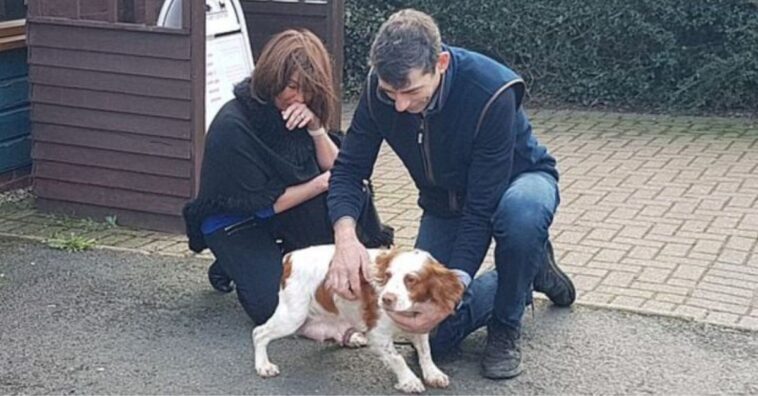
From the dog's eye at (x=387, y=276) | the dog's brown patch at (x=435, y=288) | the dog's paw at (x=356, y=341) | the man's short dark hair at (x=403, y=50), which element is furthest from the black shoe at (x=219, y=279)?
the man's short dark hair at (x=403, y=50)

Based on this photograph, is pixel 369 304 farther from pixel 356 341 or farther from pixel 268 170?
pixel 268 170

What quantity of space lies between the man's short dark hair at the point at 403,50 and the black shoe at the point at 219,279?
70.7 inches

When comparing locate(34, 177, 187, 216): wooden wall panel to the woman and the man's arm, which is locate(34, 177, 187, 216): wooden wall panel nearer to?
the woman

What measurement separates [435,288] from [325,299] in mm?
532

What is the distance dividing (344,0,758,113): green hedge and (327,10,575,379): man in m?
6.21

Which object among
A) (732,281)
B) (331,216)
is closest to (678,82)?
(732,281)

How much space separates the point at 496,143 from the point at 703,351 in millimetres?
1311

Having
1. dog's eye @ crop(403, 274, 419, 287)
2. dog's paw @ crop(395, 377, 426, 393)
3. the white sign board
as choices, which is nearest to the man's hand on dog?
dog's eye @ crop(403, 274, 419, 287)

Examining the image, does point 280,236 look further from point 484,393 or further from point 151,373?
point 484,393

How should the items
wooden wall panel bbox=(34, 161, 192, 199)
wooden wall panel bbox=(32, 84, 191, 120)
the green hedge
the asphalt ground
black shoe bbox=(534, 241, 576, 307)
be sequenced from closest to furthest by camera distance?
the asphalt ground, black shoe bbox=(534, 241, 576, 307), wooden wall panel bbox=(32, 84, 191, 120), wooden wall panel bbox=(34, 161, 192, 199), the green hedge

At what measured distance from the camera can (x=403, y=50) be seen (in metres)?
4.23

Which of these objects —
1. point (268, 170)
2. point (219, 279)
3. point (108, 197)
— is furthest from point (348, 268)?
point (108, 197)

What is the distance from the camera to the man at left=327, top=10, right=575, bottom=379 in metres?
4.33

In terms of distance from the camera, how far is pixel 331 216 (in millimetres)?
4699
